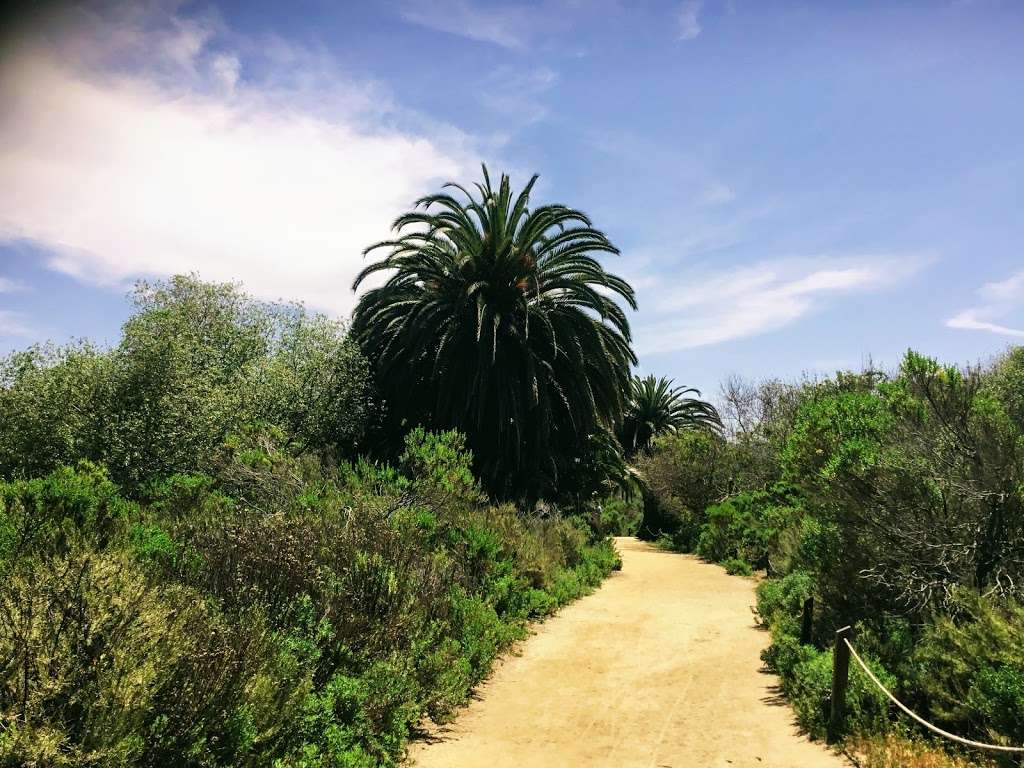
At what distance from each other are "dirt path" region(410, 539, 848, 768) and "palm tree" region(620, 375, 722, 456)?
2745 centimetres

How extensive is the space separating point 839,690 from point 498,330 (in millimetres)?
14928

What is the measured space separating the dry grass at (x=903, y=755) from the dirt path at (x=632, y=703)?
26 cm

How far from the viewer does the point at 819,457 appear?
36.8ft

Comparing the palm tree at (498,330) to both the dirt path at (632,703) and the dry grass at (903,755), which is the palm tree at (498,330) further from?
the dry grass at (903,755)

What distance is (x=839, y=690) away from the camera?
22.6 ft

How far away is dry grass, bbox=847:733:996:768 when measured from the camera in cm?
563

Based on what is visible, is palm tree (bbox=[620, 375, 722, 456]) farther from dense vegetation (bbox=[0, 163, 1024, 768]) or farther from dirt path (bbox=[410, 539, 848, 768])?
dirt path (bbox=[410, 539, 848, 768])

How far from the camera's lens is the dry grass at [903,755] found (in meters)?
5.63

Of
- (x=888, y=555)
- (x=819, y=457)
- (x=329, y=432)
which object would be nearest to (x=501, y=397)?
(x=329, y=432)

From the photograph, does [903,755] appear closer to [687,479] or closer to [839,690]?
[839,690]

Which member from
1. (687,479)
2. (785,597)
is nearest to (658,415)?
(687,479)

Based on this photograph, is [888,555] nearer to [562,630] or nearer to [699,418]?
[562,630]

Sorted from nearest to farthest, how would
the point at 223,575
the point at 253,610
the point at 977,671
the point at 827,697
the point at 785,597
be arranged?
the point at 253,610 < the point at 977,671 < the point at 223,575 < the point at 827,697 < the point at 785,597

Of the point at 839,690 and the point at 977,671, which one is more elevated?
the point at 977,671
